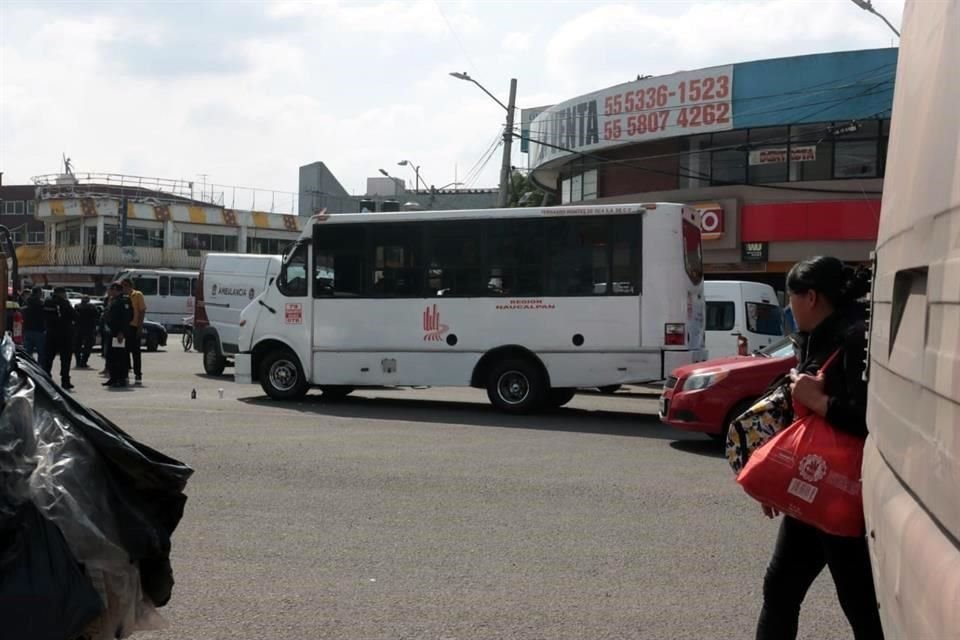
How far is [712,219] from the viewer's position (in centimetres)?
3100

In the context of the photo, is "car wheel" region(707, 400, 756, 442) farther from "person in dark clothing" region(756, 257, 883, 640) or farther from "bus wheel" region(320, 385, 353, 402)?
"person in dark clothing" region(756, 257, 883, 640)

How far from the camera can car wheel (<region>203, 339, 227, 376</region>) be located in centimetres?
2325

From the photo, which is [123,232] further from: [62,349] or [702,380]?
[702,380]

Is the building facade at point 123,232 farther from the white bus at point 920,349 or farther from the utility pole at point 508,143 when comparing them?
the white bus at point 920,349

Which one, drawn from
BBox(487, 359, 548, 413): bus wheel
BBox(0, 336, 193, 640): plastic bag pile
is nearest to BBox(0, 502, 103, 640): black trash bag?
BBox(0, 336, 193, 640): plastic bag pile

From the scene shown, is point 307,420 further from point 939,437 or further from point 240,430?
point 939,437

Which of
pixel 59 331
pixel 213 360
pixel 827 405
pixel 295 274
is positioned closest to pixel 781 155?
pixel 213 360

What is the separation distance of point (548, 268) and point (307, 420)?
372cm

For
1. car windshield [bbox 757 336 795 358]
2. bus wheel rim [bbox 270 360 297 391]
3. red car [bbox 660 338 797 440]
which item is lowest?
bus wheel rim [bbox 270 360 297 391]

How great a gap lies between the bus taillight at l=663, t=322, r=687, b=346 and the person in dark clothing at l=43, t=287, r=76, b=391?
1014 centimetres

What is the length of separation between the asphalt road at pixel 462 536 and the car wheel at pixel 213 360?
948 cm

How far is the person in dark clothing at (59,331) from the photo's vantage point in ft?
61.6

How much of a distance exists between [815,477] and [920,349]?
60.1 inches

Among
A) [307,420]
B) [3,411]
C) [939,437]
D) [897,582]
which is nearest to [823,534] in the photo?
[897,582]
